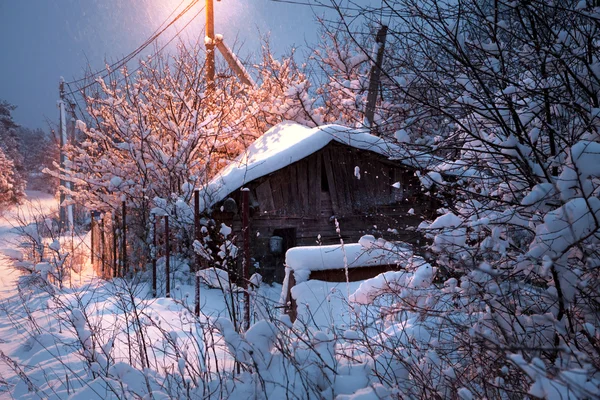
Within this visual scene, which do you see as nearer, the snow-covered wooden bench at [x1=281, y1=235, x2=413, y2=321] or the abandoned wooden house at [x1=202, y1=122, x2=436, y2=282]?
the snow-covered wooden bench at [x1=281, y1=235, x2=413, y2=321]

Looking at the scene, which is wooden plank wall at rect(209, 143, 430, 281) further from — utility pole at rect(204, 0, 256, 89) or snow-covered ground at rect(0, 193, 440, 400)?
snow-covered ground at rect(0, 193, 440, 400)

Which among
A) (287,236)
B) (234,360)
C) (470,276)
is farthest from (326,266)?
(287,236)

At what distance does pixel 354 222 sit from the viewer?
1191 cm

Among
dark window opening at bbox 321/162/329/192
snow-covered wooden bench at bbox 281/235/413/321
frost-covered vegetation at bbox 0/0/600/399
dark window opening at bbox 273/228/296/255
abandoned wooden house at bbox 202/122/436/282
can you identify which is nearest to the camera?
frost-covered vegetation at bbox 0/0/600/399

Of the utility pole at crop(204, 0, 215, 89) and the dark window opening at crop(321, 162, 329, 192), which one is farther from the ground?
the utility pole at crop(204, 0, 215, 89)

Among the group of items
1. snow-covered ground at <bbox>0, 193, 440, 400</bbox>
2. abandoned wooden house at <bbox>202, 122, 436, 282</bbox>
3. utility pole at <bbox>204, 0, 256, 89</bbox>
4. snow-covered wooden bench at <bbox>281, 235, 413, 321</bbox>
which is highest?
utility pole at <bbox>204, 0, 256, 89</bbox>

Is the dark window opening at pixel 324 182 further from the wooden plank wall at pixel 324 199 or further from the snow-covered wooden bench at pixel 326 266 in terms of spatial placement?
the snow-covered wooden bench at pixel 326 266

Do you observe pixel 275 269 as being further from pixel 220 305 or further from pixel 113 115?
pixel 113 115

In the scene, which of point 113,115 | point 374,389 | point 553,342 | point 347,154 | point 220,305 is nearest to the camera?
point 374,389

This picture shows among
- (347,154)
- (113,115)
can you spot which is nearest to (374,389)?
(347,154)

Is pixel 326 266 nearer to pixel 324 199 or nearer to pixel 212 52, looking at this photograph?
pixel 324 199

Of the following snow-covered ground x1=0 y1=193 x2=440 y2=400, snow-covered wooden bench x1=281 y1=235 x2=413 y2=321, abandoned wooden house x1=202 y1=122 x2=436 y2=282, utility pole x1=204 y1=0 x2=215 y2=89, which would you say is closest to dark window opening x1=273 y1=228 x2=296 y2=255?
abandoned wooden house x1=202 y1=122 x2=436 y2=282

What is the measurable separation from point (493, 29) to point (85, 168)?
14298 millimetres

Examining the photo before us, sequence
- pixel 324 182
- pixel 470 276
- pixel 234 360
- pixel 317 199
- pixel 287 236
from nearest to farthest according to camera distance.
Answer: pixel 470 276, pixel 234 360, pixel 317 199, pixel 324 182, pixel 287 236
